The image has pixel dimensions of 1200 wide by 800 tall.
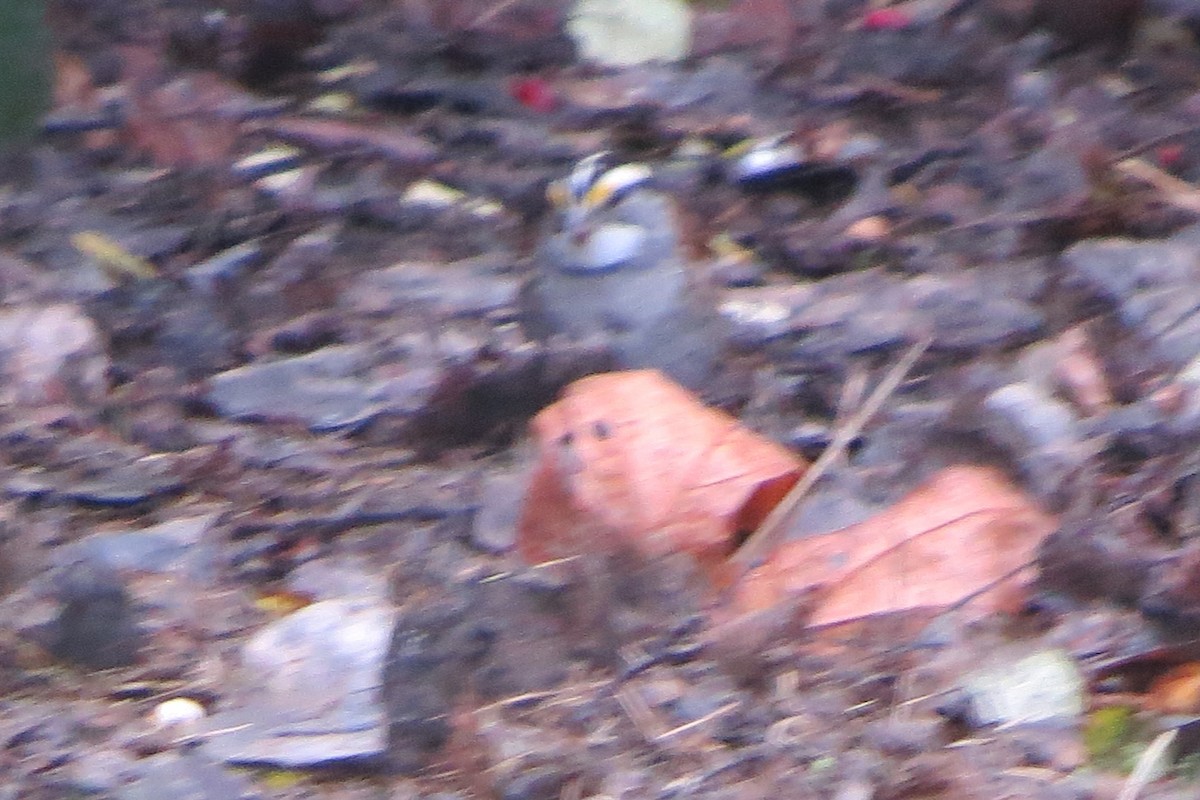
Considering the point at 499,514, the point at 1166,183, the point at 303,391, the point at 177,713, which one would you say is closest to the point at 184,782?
the point at 177,713

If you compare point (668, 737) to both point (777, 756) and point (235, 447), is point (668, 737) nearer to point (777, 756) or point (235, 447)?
point (777, 756)

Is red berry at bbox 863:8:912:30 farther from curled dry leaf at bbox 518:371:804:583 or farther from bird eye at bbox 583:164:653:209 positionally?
curled dry leaf at bbox 518:371:804:583

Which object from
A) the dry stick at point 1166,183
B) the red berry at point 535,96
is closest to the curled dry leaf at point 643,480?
the dry stick at point 1166,183

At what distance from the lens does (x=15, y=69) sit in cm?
→ 271

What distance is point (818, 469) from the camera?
1919 mm

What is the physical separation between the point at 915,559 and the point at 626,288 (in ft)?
2.34

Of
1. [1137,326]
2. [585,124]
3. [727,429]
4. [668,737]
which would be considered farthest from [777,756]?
[585,124]

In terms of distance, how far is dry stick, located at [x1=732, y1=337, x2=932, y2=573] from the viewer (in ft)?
5.89

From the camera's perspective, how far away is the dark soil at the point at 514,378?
1604 mm

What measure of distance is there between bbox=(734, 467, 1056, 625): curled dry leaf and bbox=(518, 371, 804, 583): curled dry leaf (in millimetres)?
89

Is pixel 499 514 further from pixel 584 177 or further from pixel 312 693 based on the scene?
pixel 584 177

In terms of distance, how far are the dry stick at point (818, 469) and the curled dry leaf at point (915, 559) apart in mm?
22

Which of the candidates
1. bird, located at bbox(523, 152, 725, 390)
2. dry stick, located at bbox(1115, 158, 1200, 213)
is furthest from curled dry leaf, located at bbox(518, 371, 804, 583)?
dry stick, located at bbox(1115, 158, 1200, 213)

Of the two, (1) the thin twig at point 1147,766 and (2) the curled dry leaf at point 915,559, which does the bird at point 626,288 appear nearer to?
(2) the curled dry leaf at point 915,559
